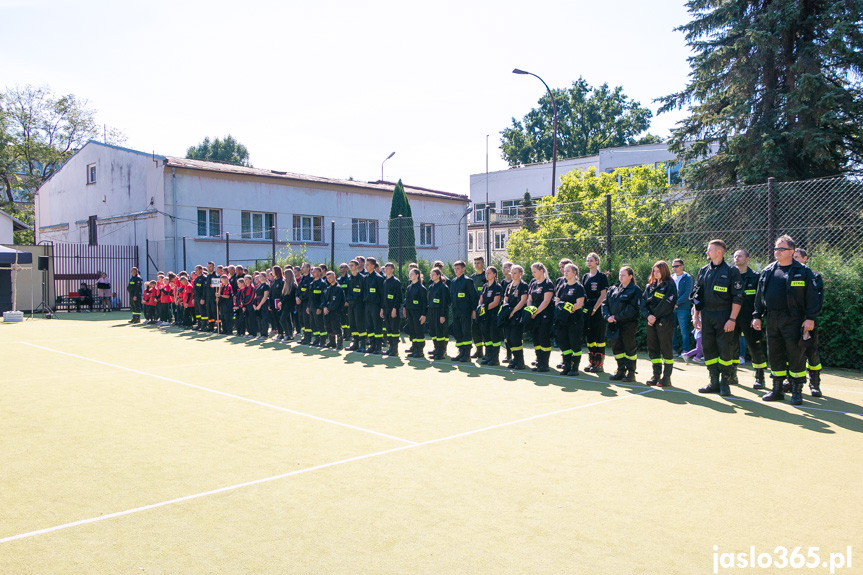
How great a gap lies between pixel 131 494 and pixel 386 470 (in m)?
2.08

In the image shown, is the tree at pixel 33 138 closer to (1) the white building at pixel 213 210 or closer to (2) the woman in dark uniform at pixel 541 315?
(1) the white building at pixel 213 210

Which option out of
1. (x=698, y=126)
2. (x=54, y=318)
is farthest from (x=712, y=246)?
(x=54, y=318)

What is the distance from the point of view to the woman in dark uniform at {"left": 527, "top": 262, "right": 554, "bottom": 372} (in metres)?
11.2

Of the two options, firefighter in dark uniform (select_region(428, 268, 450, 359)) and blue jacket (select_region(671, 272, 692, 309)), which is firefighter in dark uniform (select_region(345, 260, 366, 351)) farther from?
blue jacket (select_region(671, 272, 692, 309))

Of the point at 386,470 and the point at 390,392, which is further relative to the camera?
the point at 390,392

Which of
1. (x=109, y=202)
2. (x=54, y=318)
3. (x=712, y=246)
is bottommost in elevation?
(x=54, y=318)

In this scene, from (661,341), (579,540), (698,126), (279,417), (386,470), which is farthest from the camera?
(698,126)

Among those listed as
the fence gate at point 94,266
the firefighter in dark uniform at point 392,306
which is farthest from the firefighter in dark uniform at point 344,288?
the fence gate at point 94,266

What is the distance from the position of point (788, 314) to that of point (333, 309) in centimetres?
961

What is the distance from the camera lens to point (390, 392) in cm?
938

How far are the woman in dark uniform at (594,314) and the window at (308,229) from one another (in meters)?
24.0

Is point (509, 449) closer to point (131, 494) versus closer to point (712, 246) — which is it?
point (131, 494)

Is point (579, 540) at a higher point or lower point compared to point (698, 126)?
lower

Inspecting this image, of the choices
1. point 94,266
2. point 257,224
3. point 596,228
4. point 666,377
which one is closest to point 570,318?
point 666,377
